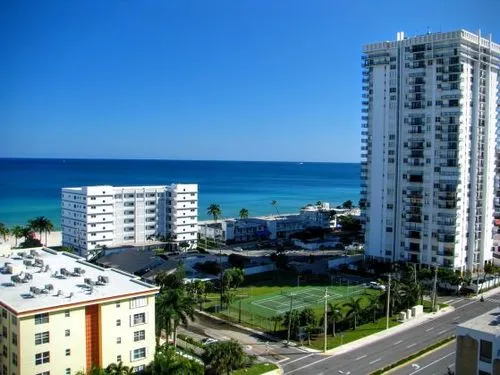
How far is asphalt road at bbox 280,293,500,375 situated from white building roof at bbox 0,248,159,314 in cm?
1702

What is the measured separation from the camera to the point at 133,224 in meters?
108

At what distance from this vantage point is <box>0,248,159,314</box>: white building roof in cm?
3753

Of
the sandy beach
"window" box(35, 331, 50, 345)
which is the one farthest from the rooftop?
the sandy beach

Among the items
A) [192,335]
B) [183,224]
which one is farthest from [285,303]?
[183,224]

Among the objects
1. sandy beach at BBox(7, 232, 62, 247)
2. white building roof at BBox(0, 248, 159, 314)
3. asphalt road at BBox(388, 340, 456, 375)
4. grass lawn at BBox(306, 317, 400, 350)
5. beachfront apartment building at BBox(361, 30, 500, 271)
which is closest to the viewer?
white building roof at BBox(0, 248, 159, 314)

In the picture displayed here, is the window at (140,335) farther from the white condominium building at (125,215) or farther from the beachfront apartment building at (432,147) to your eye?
the white condominium building at (125,215)

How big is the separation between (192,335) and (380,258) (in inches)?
1835

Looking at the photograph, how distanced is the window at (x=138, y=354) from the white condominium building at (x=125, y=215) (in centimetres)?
6151

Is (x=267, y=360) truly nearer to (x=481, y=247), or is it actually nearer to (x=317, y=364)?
(x=317, y=364)

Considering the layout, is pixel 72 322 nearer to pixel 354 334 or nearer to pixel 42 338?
pixel 42 338

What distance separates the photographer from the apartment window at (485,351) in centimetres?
3419

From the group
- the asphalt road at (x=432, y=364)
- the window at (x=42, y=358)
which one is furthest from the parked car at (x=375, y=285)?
the window at (x=42, y=358)

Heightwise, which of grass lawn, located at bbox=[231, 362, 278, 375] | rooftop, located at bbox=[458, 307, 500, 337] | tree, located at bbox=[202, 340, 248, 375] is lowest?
grass lawn, located at bbox=[231, 362, 278, 375]

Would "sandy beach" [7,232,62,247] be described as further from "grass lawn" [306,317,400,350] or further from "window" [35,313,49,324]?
"window" [35,313,49,324]
